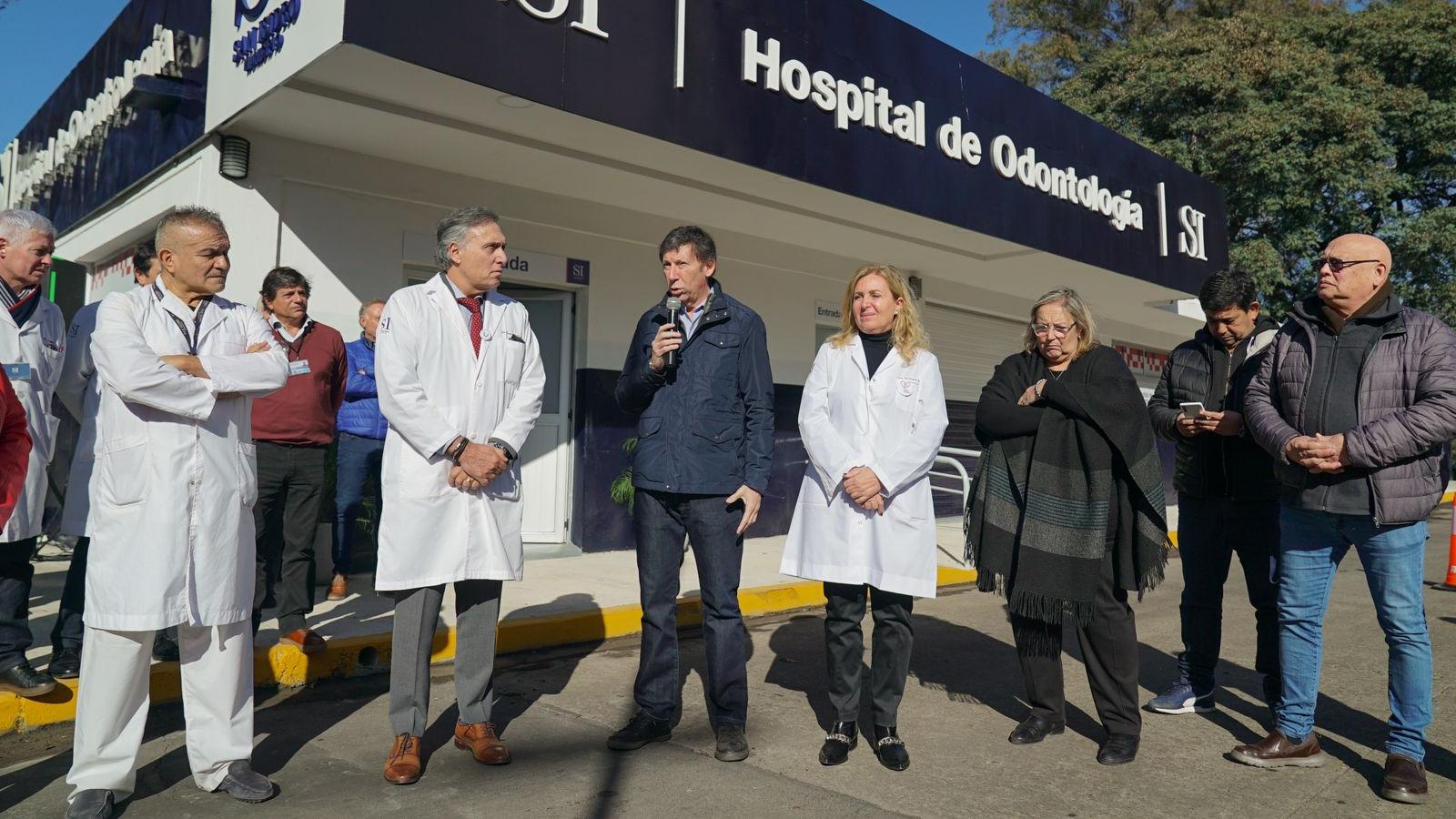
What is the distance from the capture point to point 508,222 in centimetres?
837

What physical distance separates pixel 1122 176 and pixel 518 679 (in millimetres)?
10199

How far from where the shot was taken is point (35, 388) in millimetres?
4133

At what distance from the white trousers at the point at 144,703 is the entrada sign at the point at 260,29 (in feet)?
12.9

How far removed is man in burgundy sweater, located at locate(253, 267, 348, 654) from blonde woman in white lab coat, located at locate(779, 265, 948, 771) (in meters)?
2.72

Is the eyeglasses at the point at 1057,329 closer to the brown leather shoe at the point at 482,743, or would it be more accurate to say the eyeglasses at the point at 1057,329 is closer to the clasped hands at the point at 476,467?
the clasped hands at the point at 476,467

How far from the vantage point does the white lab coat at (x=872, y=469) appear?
3.91 m

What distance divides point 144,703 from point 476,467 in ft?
4.35

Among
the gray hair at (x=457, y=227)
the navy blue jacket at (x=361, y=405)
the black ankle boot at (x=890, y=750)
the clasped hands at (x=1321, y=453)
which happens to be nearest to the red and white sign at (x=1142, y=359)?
the navy blue jacket at (x=361, y=405)

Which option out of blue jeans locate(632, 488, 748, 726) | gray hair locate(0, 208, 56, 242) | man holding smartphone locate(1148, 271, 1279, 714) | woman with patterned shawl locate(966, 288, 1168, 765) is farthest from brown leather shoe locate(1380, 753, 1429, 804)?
gray hair locate(0, 208, 56, 242)

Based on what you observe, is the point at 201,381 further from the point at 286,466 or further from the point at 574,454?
the point at 574,454

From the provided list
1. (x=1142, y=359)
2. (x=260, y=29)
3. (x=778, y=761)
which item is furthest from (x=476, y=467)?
(x=1142, y=359)

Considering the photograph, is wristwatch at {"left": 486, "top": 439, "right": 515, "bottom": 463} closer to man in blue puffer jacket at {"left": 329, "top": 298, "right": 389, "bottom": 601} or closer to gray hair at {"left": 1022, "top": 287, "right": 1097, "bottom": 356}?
gray hair at {"left": 1022, "top": 287, "right": 1097, "bottom": 356}

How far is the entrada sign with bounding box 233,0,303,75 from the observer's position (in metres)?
5.93

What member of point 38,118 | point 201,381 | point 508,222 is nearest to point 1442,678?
point 201,381
